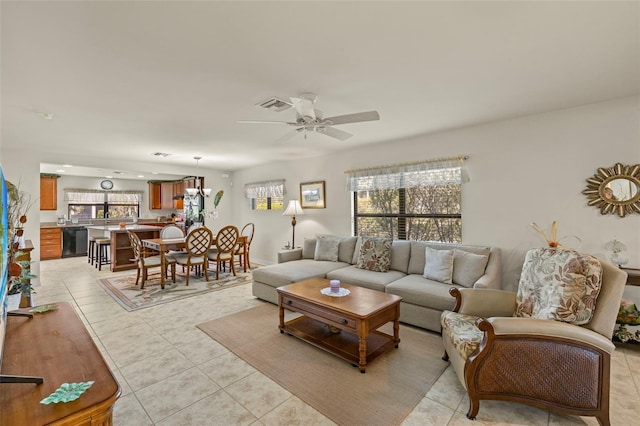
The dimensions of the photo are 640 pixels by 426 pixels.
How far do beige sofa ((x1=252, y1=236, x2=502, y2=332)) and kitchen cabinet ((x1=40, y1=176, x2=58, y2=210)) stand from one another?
7260mm

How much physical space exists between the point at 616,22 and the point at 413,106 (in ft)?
4.98

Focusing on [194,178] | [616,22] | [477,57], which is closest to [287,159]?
[194,178]

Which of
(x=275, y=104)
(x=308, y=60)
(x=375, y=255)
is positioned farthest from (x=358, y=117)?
(x=375, y=255)

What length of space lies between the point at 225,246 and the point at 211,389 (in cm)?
344

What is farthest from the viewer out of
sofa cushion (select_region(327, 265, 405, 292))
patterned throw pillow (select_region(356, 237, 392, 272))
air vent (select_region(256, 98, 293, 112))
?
patterned throw pillow (select_region(356, 237, 392, 272))

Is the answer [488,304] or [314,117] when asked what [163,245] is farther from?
[488,304]

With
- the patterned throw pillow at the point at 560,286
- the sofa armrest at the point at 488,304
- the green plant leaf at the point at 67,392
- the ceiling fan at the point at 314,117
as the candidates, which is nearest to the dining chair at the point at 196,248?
the ceiling fan at the point at 314,117

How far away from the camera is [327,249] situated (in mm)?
4707

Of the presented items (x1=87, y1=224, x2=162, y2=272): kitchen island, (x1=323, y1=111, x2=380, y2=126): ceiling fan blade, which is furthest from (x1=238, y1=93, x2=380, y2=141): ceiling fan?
(x1=87, y1=224, x2=162, y2=272): kitchen island

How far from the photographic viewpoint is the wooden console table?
886 millimetres

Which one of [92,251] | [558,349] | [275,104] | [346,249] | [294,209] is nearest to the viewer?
[558,349]

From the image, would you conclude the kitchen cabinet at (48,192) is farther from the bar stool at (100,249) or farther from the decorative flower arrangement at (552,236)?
the decorative flower arrangement at (552,236)

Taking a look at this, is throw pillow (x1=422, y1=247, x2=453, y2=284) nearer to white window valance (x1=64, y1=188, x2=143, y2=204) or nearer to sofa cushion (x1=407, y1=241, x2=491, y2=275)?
sofa cushion (x1=407, y1=241, x2=491, y2=275)

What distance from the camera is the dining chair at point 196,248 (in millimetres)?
4844
